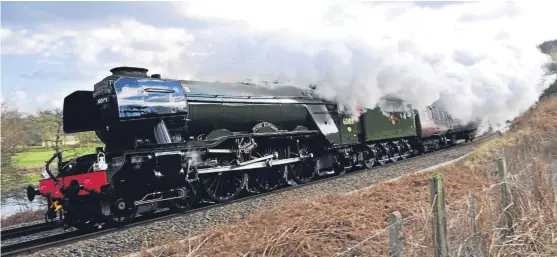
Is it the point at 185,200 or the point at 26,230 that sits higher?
the point at 185,200

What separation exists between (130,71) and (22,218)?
7.19m

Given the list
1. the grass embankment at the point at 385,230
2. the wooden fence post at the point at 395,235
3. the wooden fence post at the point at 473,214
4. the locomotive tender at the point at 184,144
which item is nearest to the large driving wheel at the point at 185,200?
the locomotive tender at the point at 184,144

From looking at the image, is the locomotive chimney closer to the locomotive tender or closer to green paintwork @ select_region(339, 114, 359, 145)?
the locomotive tender

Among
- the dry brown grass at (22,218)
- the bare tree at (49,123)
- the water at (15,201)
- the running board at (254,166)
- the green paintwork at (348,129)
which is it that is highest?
the bare tree at (49,123)

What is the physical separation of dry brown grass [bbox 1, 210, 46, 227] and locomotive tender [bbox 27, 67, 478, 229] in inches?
190

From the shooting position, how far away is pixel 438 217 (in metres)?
4.37

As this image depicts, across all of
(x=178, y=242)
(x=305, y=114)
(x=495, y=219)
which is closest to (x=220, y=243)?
(x=178, y=242)

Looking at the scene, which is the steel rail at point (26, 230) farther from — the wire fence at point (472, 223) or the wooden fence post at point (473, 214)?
the wooden fence post at point (473, 214)

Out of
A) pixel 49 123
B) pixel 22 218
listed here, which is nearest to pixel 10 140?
pixel 49 123

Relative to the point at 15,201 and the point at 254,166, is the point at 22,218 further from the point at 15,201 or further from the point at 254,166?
the point at 254,166

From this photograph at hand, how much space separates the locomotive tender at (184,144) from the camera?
936cm

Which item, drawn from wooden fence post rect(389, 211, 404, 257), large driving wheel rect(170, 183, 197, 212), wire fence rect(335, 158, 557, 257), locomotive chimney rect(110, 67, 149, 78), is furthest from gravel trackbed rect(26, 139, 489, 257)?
locomotive chimney rect(110, 67, 149, 78)

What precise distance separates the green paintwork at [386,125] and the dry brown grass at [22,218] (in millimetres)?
10829

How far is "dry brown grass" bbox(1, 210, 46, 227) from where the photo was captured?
46.2 feet
